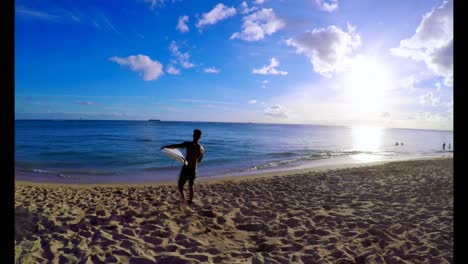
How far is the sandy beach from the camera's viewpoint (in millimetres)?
4910

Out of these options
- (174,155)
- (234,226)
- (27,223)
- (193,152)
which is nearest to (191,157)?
(193,152)

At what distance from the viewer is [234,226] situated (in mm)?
6430

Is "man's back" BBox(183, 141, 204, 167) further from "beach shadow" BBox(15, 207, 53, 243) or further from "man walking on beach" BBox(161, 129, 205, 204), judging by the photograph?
"beach shadow" BBox(15, 207, 53, 243)

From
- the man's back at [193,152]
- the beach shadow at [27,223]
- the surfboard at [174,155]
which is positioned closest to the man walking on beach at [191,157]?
the man's back at [193,152]

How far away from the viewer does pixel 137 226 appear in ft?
19.9

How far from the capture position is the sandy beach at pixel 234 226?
491cm

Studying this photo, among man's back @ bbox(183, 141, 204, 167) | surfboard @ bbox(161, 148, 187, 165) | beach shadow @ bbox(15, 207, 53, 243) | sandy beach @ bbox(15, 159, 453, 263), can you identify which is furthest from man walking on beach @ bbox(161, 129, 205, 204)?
beach shadow @ bbox(15, 207, 53, 243)

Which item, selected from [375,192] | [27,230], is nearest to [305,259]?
[27,230]

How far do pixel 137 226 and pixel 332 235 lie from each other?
4.35 m

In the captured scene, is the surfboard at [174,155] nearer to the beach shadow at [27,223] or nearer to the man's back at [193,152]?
the man's back at [193,152]

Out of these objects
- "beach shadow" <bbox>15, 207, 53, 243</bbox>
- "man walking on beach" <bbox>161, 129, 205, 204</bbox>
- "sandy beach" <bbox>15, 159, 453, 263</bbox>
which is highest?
"man walking on beach" <bbox>161, 129, 205, 204</bbox>
